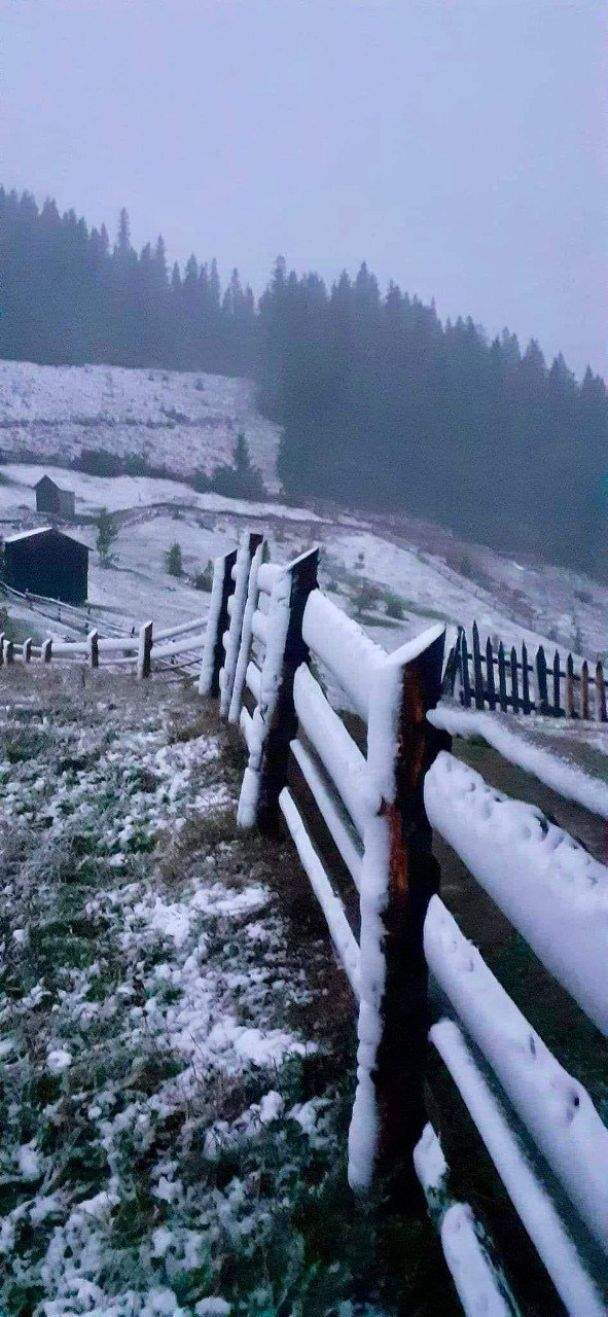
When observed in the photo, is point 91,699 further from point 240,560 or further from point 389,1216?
point 389,1216

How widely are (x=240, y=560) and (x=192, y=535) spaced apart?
200 ft

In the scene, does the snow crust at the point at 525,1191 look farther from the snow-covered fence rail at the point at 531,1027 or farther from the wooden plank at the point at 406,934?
the wooden plank at the point at 406,934

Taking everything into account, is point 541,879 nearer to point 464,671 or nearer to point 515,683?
point 515,683

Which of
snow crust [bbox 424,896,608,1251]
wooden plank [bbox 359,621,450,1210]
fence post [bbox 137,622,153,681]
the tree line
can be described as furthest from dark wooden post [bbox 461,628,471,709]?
A: the tree line

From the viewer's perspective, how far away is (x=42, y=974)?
3.05m

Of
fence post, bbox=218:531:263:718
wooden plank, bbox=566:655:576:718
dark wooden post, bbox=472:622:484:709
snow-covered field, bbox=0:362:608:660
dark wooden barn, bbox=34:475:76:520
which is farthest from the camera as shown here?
dark wooden barn, bbox=34:475:76:520

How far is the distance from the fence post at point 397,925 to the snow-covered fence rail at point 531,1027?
70 mm

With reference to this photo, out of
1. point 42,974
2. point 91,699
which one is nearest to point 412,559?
point 91,699

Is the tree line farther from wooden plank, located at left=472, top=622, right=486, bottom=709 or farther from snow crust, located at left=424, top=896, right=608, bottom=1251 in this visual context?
snow crust, located at left=424, top=896, right=608, bottom=1251

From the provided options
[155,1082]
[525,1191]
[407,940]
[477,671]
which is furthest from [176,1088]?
[477,671]

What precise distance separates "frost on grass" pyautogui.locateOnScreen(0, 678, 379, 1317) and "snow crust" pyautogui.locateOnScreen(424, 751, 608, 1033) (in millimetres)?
1151

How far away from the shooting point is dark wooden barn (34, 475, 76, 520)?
65500 millimetres

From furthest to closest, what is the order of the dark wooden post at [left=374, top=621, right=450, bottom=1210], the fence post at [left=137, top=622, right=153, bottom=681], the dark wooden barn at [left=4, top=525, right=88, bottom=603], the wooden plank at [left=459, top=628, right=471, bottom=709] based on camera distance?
the dark wooden barn at [left=4, top=525, right=88, bottom=603] → the wooden plank at [left=459, top=628, right=471, bottom=709] → the fence post at [left=137, top=622, right=153, bottom=681] → the dark wooden post at [left=374, top=621, right=450, bottom=1210]

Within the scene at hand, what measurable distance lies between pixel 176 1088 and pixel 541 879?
1820 mm
